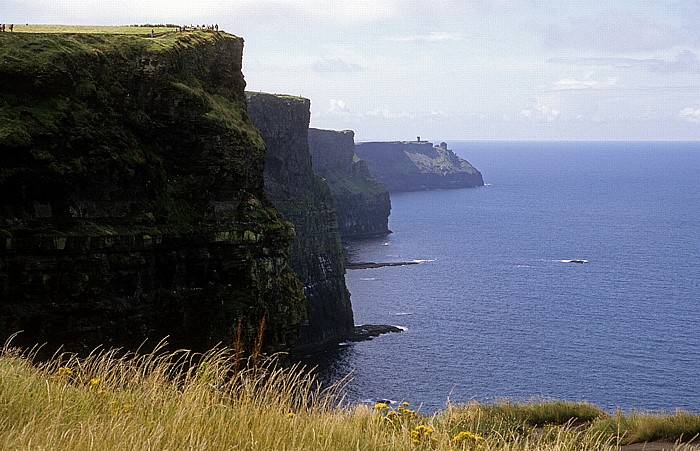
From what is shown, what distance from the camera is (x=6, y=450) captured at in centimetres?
805

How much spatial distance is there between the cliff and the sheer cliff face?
160 ft

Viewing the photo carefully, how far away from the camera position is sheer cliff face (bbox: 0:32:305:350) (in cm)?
4519

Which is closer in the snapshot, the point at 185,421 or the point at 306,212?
the point at 185,421

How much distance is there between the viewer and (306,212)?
123 metres

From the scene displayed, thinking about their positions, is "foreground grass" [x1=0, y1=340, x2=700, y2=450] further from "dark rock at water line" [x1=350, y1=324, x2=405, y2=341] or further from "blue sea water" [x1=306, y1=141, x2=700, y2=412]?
"dark rock at water line" [x1=350, y1=324, x2=405, y2=341]

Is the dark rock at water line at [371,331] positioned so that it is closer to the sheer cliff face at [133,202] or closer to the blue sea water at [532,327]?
the blue sea water at [532,327]

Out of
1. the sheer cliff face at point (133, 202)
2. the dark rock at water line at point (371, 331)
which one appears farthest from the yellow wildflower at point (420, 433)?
the dark rock at water line at point (371, 331)

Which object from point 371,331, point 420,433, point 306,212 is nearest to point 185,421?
point 420,433

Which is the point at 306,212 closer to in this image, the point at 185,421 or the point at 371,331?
the point at 371,331

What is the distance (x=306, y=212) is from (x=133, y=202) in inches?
2852

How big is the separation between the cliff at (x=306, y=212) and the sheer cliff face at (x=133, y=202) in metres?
48.8

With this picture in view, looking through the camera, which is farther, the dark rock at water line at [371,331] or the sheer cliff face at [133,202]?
the dark rock at water line at [371,331]

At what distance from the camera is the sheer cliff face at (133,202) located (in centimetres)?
4519

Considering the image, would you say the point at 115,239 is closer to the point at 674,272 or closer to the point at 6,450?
the point at 6,450
